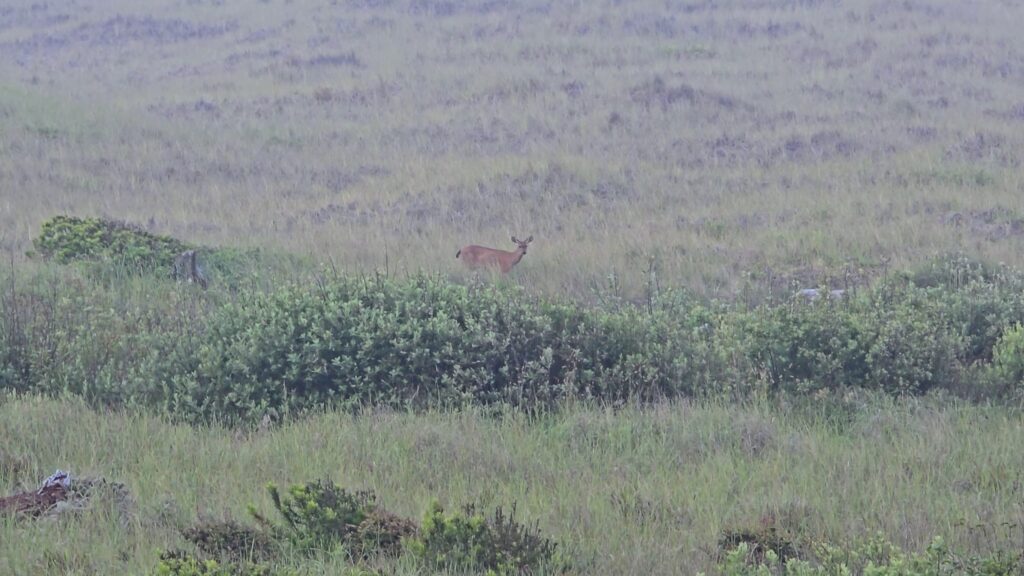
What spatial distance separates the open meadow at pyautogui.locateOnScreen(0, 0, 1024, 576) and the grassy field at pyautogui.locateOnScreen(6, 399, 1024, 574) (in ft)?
0.07

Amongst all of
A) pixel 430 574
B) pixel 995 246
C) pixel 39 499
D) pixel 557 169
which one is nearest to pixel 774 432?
pixel 430 574

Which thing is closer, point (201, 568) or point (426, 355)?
point (201, 568)

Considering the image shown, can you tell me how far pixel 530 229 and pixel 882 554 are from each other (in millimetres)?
9469

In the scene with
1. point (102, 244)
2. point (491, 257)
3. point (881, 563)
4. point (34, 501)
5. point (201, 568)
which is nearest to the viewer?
point (201, 568)

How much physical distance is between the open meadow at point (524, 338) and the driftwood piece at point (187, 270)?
7 cm

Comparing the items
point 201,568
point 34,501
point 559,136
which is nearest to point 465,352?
point 34,501

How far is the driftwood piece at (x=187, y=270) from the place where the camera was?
929 centimetres

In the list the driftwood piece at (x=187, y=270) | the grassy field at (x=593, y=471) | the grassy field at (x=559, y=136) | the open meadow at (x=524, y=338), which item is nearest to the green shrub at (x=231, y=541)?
the open meadow at (x=524, y=338)

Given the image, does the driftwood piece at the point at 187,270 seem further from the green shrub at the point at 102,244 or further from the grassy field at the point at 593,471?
the grassy field at the point at 593,471

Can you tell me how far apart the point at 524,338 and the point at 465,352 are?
36 centimetres

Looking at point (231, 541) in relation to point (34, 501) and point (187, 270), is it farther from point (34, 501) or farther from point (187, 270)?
point (187, 270)

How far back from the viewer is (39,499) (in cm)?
435

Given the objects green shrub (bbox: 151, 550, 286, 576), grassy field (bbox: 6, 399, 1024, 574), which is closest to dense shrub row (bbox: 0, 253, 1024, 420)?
grassy field (bbox: 6, 399, 1024, 574)

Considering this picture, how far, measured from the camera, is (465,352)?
6.60 metres
